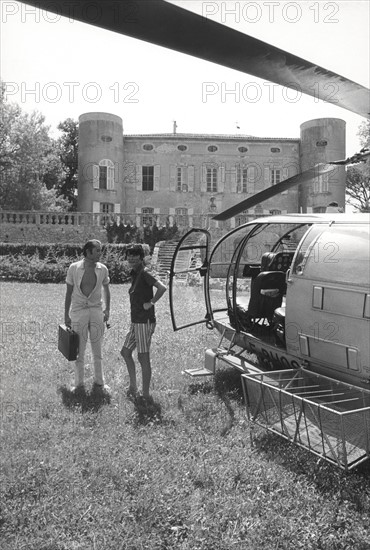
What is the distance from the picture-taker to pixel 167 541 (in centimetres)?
343

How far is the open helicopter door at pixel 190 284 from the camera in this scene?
6.66 meters

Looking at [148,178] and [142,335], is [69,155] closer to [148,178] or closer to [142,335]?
[148,178]

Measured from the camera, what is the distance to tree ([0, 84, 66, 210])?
35656 millimetres

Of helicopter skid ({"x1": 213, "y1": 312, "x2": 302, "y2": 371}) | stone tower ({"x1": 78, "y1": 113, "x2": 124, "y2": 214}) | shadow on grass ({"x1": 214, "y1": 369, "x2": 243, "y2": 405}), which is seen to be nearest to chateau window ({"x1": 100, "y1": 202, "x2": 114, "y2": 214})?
stone tower ({"x1": 78, "y1": 113, "x2": 124, "y2": 214})

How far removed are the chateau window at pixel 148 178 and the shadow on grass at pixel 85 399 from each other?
101 feet

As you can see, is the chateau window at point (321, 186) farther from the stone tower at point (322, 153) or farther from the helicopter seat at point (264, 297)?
the helicopter seat at point (264, 297)

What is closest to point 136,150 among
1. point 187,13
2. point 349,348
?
point 349,348

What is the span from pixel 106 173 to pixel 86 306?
2914cm

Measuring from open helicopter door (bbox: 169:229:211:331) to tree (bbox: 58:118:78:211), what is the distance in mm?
20472

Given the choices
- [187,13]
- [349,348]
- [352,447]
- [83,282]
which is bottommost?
[352,447]

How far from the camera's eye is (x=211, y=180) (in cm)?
3659

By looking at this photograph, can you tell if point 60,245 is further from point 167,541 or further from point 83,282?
point 167,541

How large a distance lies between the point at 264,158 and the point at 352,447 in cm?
3420

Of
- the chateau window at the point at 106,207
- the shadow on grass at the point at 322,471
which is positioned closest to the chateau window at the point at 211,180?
the chateau window at the point at 106,207
